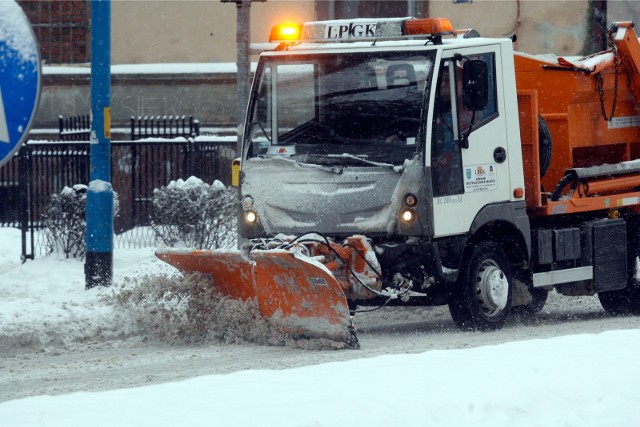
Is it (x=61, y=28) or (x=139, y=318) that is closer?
(x=139, y=318)

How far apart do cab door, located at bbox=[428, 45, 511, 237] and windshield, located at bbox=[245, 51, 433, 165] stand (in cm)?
22

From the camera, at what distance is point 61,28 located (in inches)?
930

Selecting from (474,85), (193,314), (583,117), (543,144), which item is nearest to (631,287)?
(583,117)

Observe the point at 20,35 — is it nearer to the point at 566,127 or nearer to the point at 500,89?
the point at 500,89

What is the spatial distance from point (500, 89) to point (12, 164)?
1076 cm

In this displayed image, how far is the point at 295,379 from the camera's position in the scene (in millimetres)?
7406

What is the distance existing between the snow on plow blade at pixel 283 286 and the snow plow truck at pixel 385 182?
0.04ft

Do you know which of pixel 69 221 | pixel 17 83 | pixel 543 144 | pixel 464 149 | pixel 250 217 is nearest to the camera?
pixel 17 83

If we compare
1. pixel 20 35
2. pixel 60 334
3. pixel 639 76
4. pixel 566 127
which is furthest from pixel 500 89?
pixel 20 35

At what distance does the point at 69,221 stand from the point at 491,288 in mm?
6688

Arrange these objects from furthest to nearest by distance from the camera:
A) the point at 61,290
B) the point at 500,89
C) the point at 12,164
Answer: the point at 12,164 < the point at 61,290 < the point at 500,89

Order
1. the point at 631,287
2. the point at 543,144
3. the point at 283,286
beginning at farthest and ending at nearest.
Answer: the point at 631,287 → the point at 543,144 → the point at 283,286

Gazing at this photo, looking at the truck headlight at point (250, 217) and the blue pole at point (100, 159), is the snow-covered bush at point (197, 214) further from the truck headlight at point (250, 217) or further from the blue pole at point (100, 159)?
the truck headlight at point (250, 217)

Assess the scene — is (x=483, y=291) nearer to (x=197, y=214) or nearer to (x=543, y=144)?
(x=543, y=144)
